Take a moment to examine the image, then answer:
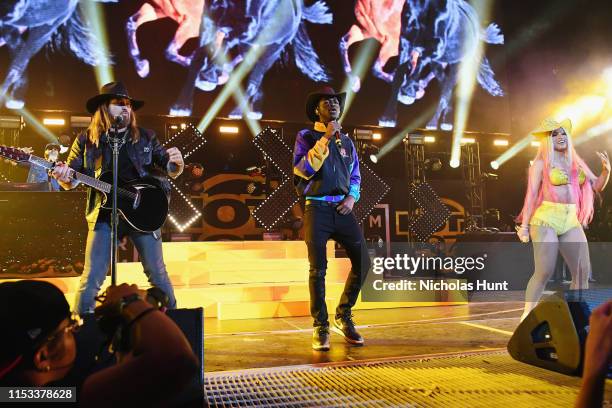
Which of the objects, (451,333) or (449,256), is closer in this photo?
(451,333)

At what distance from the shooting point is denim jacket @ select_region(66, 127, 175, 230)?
2998 millimetres

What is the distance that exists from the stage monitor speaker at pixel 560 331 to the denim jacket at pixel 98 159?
95.9 inches

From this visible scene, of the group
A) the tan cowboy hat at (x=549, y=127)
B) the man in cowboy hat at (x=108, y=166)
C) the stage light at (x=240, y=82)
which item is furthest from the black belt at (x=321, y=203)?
the stage light at (x=240, y=82)

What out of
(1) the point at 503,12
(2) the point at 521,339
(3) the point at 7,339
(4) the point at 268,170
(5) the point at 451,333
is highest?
(1) the point at 503,12

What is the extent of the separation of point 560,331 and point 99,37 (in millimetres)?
10361

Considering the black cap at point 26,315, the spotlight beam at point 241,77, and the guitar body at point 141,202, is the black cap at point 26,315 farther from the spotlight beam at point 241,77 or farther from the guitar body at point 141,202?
the spotlight beam at point 241,77

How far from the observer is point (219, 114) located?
34.3 ft

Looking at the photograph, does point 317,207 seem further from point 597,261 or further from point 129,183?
point 597,261

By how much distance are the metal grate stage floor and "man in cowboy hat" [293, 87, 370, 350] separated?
0.76 meters

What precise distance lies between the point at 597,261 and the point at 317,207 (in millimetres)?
8531

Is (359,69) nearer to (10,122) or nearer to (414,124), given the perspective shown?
(414,124)

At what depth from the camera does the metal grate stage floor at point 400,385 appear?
2.15 m

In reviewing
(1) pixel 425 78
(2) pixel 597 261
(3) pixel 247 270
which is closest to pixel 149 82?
(3) pixel 247 270

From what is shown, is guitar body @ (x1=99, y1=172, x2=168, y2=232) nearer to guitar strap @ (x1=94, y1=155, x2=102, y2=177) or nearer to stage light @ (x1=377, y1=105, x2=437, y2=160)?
guitar strap @ (x1=94, y1=155, x2=102, y2=177)
